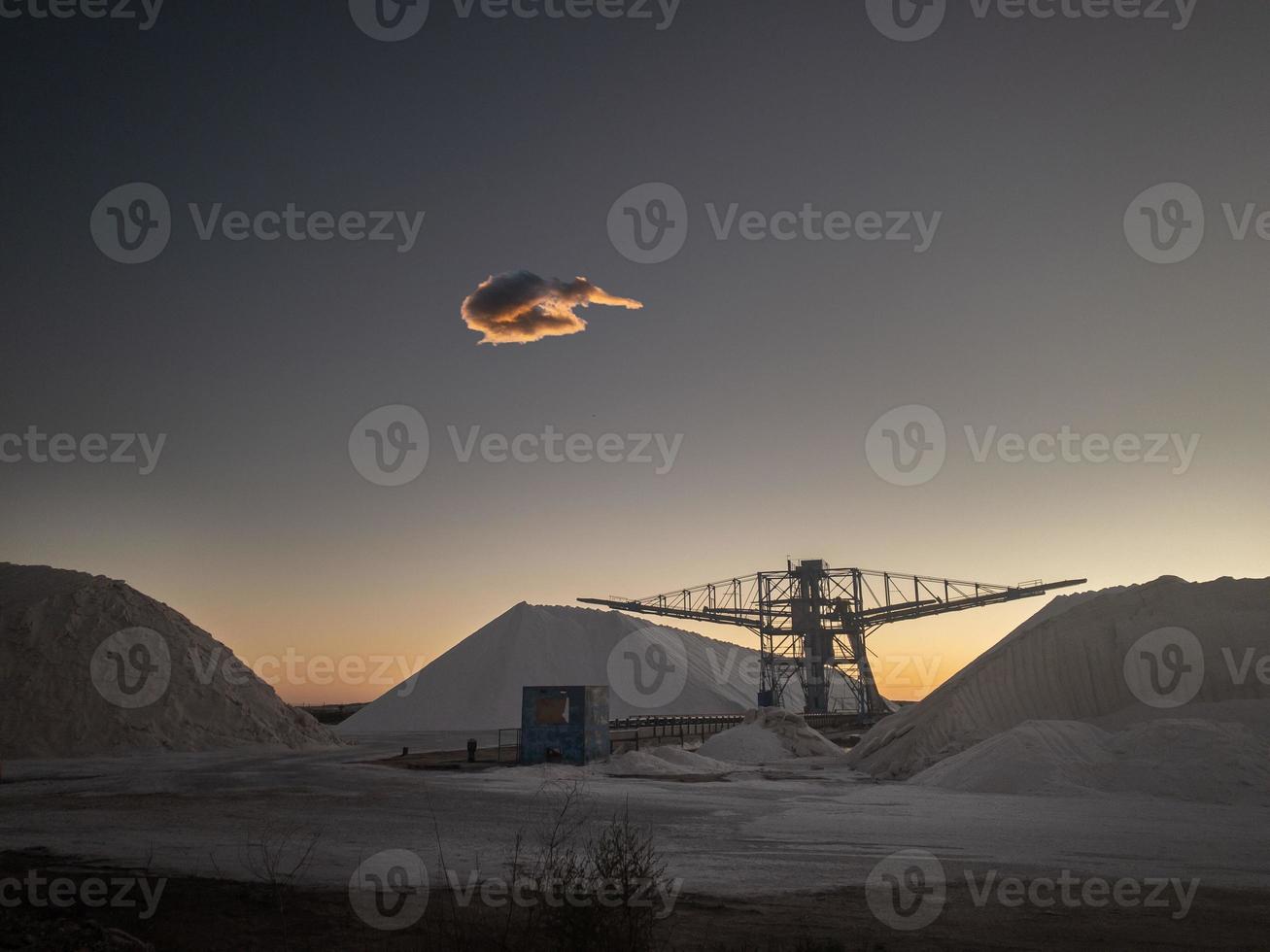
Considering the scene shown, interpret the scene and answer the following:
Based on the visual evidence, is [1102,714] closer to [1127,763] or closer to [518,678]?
[1127,763]

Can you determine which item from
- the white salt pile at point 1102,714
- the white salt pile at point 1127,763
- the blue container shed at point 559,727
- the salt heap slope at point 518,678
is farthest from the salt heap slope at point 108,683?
the white salt pile at point 1127,763

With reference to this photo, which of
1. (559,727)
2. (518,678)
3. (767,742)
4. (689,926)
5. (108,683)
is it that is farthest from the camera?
(518,678)

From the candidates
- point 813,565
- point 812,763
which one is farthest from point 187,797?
point 813,565

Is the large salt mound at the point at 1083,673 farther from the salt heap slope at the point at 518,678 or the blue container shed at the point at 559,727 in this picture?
the salt heap slope at the point at 518,678

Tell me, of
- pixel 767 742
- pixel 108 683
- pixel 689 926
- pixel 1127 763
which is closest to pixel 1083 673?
pixel 1127 763

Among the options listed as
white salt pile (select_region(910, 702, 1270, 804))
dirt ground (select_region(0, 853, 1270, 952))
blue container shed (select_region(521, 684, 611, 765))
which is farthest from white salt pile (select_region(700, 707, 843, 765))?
dirt ground (select_region(0, 853, 1270, 952))
